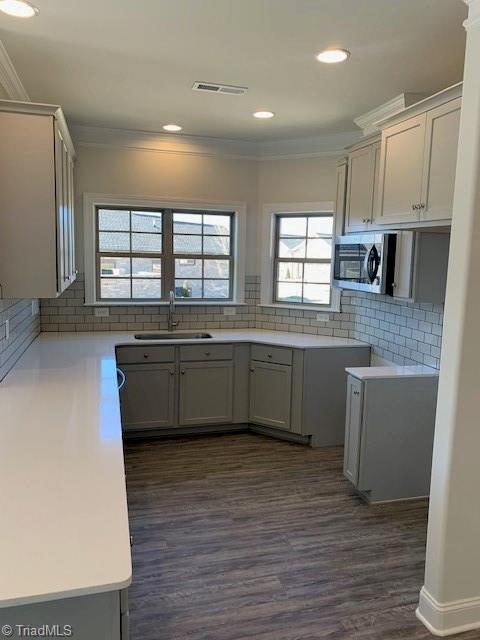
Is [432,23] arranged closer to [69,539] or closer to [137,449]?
[69,539]

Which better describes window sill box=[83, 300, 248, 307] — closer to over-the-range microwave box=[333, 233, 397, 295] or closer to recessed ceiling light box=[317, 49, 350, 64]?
over-the-range microwave box=[333, 233, 397, 295]

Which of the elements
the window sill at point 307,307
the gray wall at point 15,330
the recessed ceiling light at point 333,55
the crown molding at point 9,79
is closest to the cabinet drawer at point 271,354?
the window sill at point 307,307

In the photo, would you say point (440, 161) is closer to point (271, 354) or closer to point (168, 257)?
point (271, 354)

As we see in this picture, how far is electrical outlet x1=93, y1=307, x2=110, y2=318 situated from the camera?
463 cm

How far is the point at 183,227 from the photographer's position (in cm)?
485

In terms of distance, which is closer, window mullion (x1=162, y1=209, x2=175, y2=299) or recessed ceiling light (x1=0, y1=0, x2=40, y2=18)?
recessed ceiling light (x1=0, y1=0, x2=40, y2=18)

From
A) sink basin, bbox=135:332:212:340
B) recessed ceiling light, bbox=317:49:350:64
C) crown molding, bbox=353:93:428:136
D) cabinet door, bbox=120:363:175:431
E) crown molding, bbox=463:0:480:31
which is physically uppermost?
recessed ceiling light, bbox=317:49:350:64

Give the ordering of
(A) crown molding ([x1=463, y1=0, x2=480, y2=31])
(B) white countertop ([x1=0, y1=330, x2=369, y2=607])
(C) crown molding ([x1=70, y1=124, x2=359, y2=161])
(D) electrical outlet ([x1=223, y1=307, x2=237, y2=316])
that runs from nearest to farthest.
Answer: (B) white countertop ([x1=0, y1=330, x2=369, y2=607])
(A) crown molding ([x1=463, y1=0, x2=480, y2=31])
(C) crown molding ([x1=70, y1=124, x2=359, y2=161])
(D) electrical outlet ([x1=223, y1=307, x2=237, y2=316])

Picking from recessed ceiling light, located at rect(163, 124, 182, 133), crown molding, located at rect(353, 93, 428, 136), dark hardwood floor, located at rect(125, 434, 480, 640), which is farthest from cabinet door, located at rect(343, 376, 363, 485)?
recessed ceiling light, located at rect(163, 124, 182, 133)

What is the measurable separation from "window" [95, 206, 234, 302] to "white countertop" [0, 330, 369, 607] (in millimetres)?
1713

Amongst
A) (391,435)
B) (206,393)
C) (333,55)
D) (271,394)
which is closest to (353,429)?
(391,435)

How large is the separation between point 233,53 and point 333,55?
55 cm

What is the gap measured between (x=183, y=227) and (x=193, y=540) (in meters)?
2.99

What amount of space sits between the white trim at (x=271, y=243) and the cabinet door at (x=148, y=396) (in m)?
1.31
